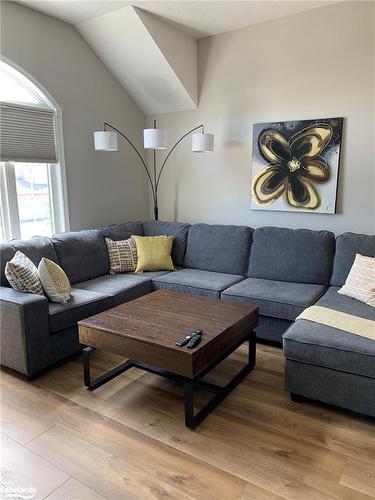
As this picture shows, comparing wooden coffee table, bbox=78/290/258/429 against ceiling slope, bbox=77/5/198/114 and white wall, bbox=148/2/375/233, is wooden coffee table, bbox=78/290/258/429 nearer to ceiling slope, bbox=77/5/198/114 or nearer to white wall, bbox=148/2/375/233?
white wall, bbox=148/2/375/233

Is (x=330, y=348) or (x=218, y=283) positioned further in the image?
(x=218, y=283)

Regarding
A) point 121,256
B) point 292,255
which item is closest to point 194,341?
point 292,255

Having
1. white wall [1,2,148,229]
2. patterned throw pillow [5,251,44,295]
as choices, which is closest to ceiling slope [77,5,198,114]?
white wall [1,2,148,229]

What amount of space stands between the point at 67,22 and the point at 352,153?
294 centimetres

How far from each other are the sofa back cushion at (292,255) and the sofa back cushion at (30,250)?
1.82 m

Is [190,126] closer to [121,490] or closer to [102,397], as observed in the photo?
[102,397]

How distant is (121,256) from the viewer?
364cm

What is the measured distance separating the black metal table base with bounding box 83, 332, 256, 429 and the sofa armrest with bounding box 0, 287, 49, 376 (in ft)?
1.25

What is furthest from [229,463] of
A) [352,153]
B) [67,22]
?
[67,22]

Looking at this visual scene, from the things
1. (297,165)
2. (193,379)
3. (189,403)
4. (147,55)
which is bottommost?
(189,403)

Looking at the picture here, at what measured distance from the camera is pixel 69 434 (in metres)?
1.99

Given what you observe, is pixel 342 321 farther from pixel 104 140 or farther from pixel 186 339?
pixel 104 140

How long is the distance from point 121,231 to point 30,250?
1066 mm

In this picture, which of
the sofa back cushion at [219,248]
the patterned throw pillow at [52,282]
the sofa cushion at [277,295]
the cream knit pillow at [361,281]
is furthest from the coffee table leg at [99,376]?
the cream knit pillow at [361,281]
